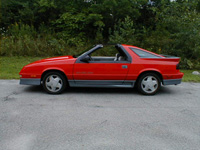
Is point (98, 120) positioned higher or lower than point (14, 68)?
lower

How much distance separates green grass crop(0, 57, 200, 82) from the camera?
327 inches

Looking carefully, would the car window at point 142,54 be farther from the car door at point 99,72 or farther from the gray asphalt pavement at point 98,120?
the gray asphalt pavement at point 98,120

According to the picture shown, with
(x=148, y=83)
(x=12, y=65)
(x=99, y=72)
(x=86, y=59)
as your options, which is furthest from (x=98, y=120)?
(x=12, y=65)

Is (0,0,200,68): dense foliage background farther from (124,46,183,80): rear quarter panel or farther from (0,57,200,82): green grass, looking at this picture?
(124,46,183,80): rear quarter panel

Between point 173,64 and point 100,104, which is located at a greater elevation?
point 173,64

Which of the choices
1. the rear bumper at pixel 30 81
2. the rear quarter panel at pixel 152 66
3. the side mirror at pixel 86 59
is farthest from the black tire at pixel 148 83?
the rear bumper at pixel 30 81

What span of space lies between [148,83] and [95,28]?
36.3 ft

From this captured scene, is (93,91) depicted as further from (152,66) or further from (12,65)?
(12,65)

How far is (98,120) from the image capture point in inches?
153

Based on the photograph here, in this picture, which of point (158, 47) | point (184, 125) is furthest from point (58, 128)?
point (158, 47)

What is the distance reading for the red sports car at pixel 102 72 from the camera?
570 cm

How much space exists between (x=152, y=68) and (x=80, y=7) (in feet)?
35.5

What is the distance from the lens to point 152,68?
19.0 feet

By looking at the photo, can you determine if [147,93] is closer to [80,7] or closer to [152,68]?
[152,68]
